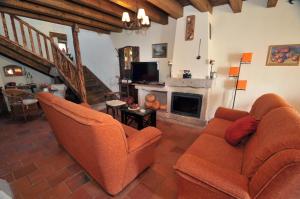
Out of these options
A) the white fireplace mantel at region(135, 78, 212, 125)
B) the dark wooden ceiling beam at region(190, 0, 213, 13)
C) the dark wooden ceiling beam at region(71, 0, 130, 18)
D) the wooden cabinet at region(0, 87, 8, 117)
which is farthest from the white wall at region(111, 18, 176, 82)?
the wooden cabinet at region(0, 87, 8, 117)

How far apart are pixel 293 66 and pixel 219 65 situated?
1.27m

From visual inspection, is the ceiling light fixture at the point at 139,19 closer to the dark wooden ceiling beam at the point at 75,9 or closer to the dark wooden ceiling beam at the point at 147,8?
the dark wooden ceiling beam at the point at 147,8

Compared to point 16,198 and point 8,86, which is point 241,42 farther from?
point 8,86

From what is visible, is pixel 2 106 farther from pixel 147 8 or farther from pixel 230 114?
→ pixel 230 114

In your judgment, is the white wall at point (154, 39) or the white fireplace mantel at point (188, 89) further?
the white wall at point (154, 39)

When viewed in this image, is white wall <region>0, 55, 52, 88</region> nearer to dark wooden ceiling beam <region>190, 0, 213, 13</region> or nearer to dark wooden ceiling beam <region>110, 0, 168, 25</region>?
dark wooden ceiling beam <region>110, 0, 168, 25</region>

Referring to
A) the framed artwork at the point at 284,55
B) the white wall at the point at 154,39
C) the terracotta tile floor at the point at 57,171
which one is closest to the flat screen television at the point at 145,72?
the white wall at the point at 154,39

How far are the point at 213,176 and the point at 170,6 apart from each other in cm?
304

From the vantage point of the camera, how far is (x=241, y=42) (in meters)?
2.99

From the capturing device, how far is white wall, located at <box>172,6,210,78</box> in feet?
10.1

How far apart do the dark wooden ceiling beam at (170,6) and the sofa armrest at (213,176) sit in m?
2.64

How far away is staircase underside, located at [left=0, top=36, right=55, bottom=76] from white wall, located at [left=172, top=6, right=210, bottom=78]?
3.83 meters

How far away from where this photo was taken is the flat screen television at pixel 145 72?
4.02m

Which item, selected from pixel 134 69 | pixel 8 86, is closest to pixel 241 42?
pixel 134 69
